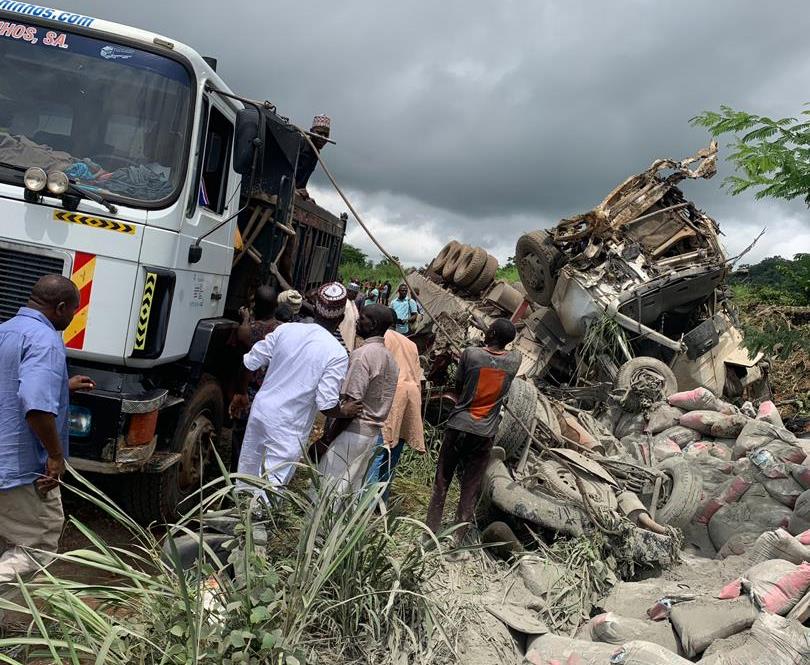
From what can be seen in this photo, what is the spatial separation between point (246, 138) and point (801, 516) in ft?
15.1

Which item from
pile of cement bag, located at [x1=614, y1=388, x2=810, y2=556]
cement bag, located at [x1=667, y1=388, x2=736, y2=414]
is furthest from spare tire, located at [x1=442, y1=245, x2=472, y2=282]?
cement bag, located at [x1=667, y1=388, x2=736, y2=414]

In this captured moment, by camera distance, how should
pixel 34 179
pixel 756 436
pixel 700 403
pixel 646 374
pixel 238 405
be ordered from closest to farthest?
pixel 34 179 → pixel 238 405 → pixel 756 436 → pixel 700 403 → pixel 646 374

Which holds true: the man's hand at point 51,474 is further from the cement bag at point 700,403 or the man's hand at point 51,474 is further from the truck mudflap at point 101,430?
the cement bag at point 700,403

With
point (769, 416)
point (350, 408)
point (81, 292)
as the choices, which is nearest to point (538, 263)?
point (769, 416)

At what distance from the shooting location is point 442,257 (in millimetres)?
11359

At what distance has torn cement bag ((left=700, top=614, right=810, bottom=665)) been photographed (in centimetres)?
297

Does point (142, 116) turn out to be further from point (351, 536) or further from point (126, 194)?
point (351, 536)

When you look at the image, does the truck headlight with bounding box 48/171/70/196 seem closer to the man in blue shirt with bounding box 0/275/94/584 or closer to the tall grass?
the man in blue shirt with bounding box 0/275/94/584

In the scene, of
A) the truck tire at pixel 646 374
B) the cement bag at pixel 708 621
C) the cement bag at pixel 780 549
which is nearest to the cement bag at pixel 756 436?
the truck tire at pixel 646 374

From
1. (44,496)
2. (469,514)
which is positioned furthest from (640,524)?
(44,496)

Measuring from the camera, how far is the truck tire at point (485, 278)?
1076 cm

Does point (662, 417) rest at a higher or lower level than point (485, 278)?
lower

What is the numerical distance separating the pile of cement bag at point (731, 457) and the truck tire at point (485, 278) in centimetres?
355

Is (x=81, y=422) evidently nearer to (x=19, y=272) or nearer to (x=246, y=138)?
(x=19, y=272)
